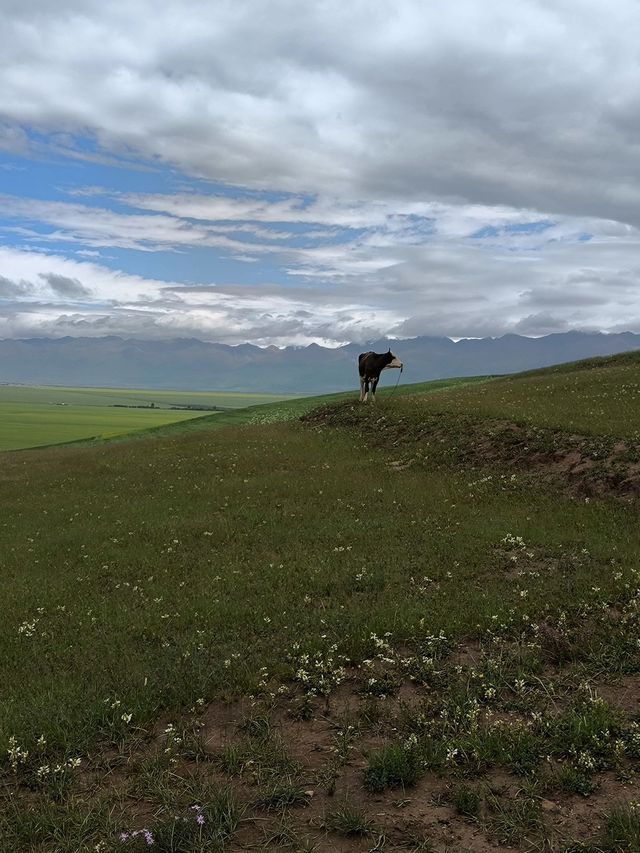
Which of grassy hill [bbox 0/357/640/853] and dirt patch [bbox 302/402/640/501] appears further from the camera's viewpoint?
dirt patch [bbox 302/402/640/501]

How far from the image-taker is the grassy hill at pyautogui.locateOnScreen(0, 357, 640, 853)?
696 centimetres

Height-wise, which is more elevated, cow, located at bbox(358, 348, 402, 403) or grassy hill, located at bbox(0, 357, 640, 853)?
cow, located at bbox(358, 348, 402, 403)

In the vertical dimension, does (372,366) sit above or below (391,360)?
below

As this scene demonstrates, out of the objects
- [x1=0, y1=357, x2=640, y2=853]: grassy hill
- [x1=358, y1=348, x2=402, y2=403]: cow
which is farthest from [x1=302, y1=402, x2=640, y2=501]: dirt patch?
[x1=358, y1=348, x2=402, y2=403]: cow

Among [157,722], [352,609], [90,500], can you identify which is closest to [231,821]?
[157,722]

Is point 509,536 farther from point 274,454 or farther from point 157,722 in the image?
point 274,454

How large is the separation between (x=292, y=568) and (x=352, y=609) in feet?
12.6

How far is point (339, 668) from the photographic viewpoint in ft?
34.3

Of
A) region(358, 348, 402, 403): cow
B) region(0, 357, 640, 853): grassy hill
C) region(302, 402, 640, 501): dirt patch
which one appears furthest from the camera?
region(358, 348, 402, 403): cow

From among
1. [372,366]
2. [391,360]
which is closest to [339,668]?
[391,360]

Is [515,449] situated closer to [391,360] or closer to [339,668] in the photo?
[339,668]

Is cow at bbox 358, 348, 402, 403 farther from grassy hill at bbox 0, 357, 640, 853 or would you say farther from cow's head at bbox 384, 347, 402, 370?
grassy hill at bbox 0, 357, 640, 853

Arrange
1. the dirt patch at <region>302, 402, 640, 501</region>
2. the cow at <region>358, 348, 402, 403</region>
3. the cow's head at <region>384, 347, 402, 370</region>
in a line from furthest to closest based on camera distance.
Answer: the cow at <region>358, 348, 402, 403</region> < the cow's head at <region>384, 347, 402, 370</region> < the dirt patch at <region>302, 402, 640, 501</region>

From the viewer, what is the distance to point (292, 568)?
54.4ft
